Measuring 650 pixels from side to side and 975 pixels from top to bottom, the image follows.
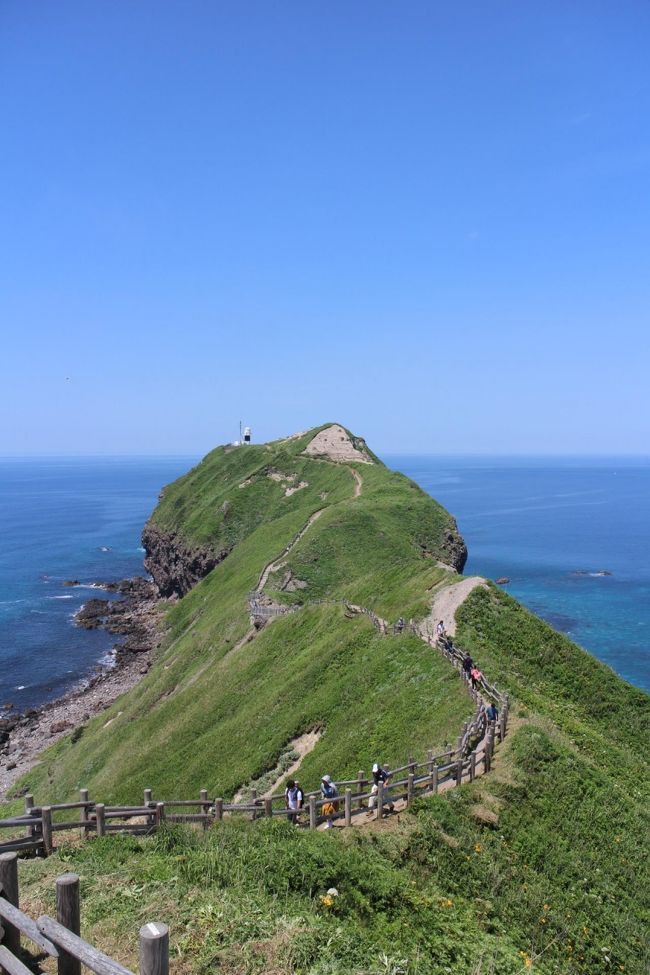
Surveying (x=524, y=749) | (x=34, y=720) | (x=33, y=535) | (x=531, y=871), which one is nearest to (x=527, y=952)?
(x=531, y=871)

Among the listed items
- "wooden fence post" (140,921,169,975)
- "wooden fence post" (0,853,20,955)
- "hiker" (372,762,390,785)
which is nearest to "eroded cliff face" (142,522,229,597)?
"hiker" (372,762,390,785)

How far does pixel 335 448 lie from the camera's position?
395ft

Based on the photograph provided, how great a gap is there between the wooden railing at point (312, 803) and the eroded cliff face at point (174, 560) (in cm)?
7251

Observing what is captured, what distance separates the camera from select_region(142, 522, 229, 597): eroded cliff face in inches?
3812

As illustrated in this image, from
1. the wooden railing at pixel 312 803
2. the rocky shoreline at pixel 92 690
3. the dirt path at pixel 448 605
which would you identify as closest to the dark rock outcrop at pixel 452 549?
the dirt path at pixel 448 605

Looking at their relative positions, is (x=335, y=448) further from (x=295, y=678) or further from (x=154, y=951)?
(x=154, y=951)

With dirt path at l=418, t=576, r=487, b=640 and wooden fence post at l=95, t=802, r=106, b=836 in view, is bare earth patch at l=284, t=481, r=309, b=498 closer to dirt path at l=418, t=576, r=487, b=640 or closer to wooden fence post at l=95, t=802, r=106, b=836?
dirt path at l=418, t=576, r=487, b=640

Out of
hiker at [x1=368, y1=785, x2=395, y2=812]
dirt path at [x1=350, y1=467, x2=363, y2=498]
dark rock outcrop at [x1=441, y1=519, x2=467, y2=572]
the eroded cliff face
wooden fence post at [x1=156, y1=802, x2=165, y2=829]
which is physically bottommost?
the eroded cliff face

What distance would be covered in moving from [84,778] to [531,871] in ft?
121

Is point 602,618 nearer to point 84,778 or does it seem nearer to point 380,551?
point 380,551

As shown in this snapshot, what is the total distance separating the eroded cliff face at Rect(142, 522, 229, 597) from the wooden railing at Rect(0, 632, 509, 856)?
2855 inches

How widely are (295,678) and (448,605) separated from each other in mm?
10584

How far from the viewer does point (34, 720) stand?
66562mm

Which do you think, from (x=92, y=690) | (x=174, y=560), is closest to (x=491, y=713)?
(x=92, y=690)
